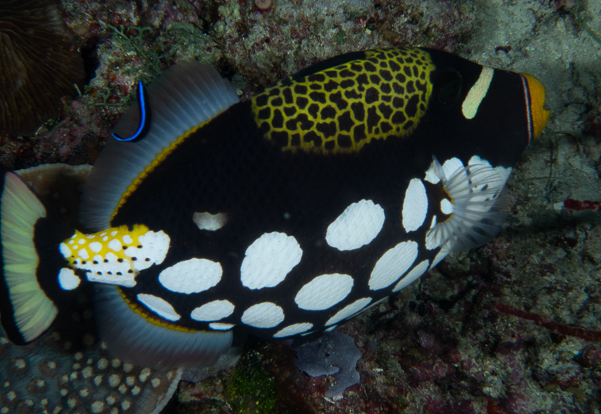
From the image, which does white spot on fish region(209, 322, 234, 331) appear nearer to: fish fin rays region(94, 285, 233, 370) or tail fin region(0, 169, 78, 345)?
fish fin rays region(94, 285, 233, 370)

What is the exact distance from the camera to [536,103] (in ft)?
6.79

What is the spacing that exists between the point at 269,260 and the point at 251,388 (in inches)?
66.1

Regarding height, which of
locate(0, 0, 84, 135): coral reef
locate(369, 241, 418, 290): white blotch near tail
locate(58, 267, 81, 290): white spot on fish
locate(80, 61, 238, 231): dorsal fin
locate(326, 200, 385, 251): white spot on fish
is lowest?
locate(369, 241, 418, 290): white blotch near tail

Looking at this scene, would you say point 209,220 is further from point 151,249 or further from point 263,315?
point 263,315

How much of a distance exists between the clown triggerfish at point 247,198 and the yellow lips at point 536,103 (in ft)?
0.94

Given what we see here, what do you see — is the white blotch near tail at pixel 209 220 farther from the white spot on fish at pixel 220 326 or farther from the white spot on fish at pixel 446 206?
the white spot on fish at pixel 446 206

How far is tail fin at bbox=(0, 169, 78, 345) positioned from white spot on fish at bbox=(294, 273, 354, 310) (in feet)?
3.99

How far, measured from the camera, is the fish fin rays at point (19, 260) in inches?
58.6

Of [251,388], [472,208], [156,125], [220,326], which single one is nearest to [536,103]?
[472,208]

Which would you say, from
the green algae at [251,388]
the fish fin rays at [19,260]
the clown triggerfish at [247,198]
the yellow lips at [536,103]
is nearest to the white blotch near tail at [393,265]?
the clown triggerfish at [247,198]

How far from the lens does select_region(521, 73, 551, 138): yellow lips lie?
2.03 meters

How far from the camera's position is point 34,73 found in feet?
8.54

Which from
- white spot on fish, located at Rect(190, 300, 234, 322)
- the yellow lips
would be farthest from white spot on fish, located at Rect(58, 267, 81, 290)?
the yellow lips

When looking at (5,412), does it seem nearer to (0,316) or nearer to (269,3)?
(0,316)
